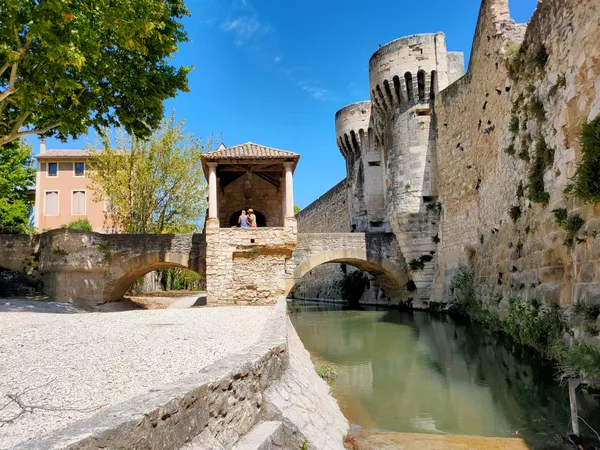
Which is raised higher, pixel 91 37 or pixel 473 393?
pixel 91 37

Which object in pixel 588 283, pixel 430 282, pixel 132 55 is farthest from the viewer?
Result: pixel 430 282

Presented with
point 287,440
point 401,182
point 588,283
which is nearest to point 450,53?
point 401,182

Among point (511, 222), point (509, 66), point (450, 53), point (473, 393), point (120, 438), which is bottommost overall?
point (473, 393)

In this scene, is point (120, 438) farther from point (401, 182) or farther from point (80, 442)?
point (401, 182)

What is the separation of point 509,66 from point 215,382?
34.2 ft

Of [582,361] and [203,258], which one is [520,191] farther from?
[203,258]

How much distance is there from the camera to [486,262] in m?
12.2

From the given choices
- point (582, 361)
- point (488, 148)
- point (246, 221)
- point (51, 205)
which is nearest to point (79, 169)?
point (51, 205)

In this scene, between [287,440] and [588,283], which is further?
[588,283]

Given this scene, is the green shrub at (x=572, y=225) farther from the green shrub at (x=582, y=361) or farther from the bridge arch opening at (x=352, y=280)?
the bridge arch opening at (x=352, y=280)

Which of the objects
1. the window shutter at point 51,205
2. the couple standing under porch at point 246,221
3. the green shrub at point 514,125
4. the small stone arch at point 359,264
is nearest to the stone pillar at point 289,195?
the couple standing under porch at point 246,221

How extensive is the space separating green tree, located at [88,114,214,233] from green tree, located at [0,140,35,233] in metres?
5.78

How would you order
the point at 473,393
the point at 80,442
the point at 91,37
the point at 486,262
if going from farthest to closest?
1. the point at 486,262
2. the point at 91,37
3. the point at 473,393
4. the point at 80,442

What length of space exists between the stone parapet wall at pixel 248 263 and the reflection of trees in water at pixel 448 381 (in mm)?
2487
